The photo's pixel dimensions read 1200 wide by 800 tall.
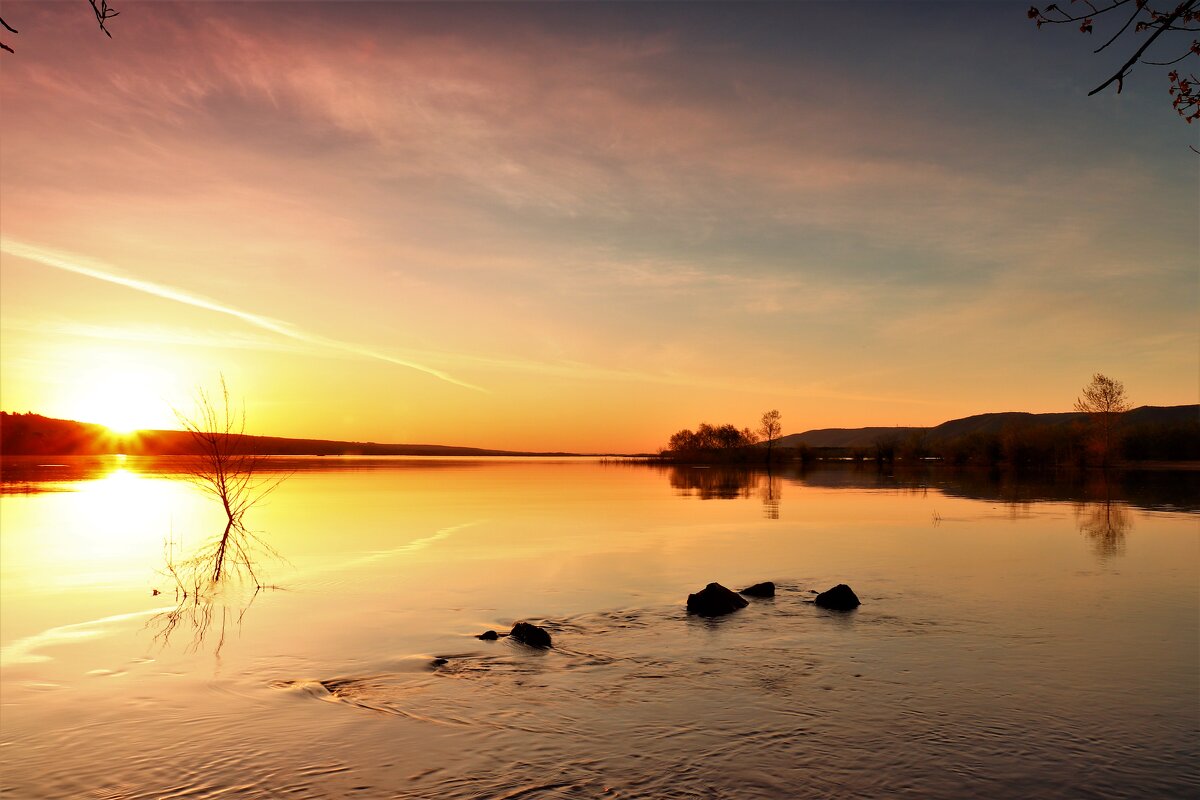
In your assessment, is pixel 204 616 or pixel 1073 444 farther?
pixel 1073 444

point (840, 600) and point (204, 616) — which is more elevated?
point (840, 600)

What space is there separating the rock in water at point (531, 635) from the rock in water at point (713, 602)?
4.27 meters

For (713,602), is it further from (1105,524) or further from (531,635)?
(1105,524)

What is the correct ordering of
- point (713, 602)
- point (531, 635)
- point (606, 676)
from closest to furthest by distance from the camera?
point (606, 676) → point (531, 635) → point (713, 602)

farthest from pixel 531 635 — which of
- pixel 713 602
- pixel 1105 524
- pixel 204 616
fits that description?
pixel 1105 524

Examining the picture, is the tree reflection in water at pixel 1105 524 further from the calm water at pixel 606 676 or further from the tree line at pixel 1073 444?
the tree line at pixel 1073 444

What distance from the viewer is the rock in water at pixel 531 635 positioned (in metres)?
15.4

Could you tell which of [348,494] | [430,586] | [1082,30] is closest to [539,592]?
[430,586]

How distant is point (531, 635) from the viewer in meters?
15.7

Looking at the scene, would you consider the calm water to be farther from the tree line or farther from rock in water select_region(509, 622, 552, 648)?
the tree line

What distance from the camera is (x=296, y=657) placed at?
48.6ft

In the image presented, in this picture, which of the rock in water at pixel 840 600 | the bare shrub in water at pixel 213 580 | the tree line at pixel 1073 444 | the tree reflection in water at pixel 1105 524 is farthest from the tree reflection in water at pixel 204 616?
the tree line at pixel 1073 444

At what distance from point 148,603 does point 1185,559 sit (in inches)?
1296

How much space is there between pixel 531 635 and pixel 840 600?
8069mm
